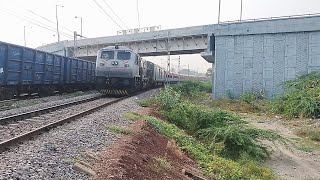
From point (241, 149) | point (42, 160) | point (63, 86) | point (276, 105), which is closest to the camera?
point (42, 160)

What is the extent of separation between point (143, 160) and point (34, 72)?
1503cm

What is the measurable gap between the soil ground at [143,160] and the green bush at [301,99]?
12.0 metres

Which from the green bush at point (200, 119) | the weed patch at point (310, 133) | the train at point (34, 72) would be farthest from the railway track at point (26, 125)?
the weed patch at point (310, 133)

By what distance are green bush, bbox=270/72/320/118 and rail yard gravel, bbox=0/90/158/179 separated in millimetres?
12684

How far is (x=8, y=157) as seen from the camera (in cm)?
574

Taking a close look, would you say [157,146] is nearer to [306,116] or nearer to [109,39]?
[306,116]

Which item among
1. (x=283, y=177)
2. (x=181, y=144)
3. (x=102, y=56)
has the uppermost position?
(x=102, y=56)

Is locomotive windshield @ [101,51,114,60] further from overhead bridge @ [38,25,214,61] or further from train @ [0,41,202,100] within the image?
overhead bridge @ [38,25,214,61]

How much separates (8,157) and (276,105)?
17.8 m

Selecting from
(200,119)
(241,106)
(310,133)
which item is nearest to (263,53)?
(241,106)

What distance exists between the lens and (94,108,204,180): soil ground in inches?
197

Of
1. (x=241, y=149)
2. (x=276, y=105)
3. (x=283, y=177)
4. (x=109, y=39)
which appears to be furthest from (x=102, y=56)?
(x=109, y=39)

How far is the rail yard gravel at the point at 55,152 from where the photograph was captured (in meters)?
4.86

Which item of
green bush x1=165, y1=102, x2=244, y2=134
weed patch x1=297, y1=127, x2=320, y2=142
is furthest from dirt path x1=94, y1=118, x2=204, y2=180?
weed patch x1=297, y1=127, x2=320, y2=142
